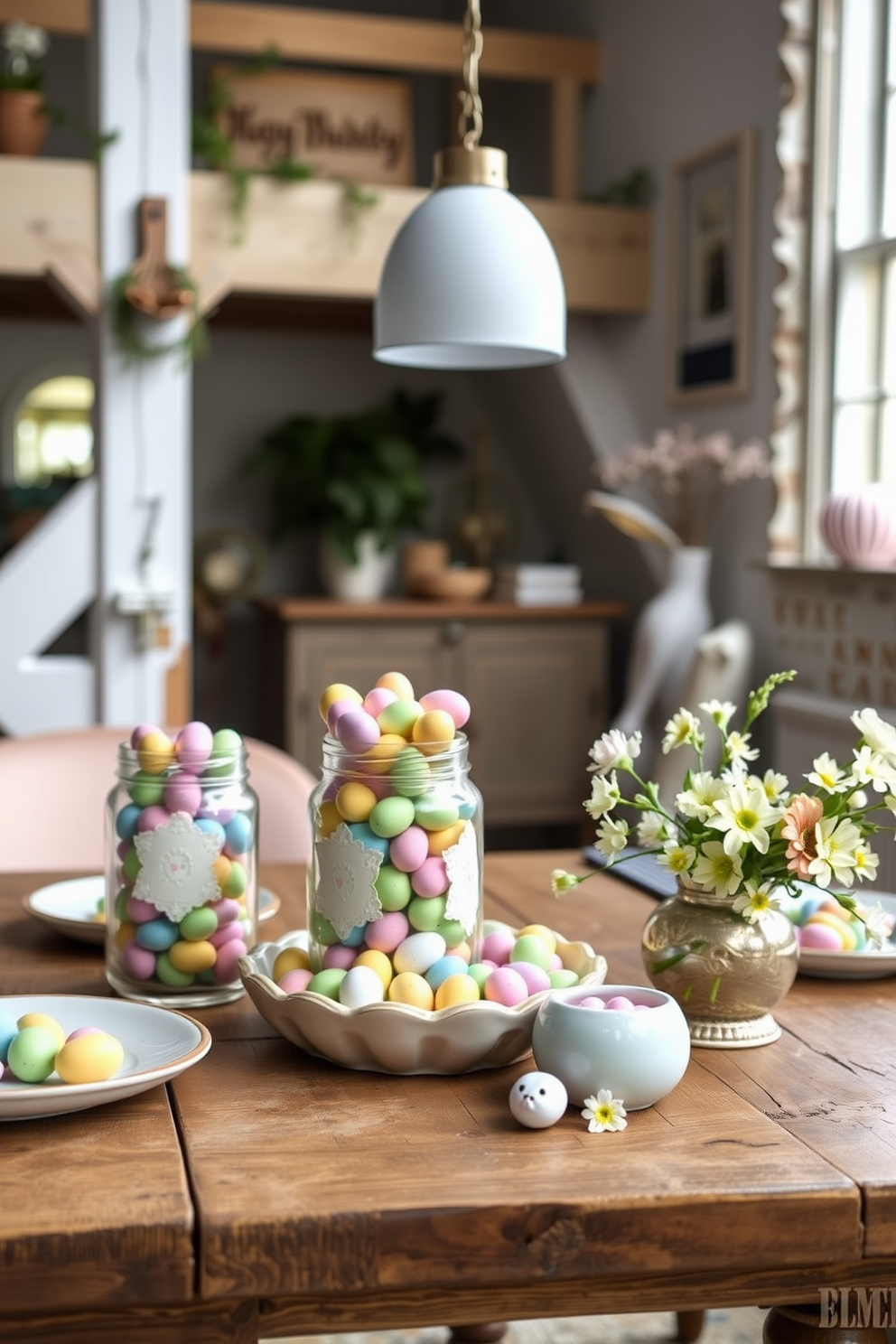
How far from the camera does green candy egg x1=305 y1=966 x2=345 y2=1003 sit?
1.14m

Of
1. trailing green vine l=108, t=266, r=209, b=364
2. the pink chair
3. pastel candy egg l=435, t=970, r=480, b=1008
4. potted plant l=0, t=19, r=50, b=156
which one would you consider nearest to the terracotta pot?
potted plant l=0, t=19, r=50, b=156

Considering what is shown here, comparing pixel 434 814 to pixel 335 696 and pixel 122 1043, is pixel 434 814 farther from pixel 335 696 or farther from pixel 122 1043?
pixel 122 1043

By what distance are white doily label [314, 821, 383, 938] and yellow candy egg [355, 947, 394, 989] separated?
0.09 feet

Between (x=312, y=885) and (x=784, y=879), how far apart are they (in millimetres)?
382

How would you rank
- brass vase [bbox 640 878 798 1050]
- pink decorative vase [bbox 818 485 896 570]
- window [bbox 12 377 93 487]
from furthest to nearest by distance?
window [bbox 12 377 93 487] → pink decorative vase [bbox 818 485 896 570] → brass vase [bbox 640 878 798 1050]

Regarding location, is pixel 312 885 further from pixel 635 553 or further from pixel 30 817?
pixel 635 553

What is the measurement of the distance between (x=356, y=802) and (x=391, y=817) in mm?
33

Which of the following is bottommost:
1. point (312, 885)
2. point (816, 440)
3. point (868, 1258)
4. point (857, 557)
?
point (868, 1258)

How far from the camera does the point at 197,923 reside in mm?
1273

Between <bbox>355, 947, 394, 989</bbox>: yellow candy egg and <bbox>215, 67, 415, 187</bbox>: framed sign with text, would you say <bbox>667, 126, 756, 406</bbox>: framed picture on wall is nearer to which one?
<bbox>215, 67, 415, 187</bbox>: framed sign with text

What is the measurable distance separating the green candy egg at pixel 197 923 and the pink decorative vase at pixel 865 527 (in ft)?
7.05

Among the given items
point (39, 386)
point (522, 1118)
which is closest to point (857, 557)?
point (522, 1118)

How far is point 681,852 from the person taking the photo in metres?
1.19

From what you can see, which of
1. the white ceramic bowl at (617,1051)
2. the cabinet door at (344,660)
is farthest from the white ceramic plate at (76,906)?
the cabinet door at (344,660)
